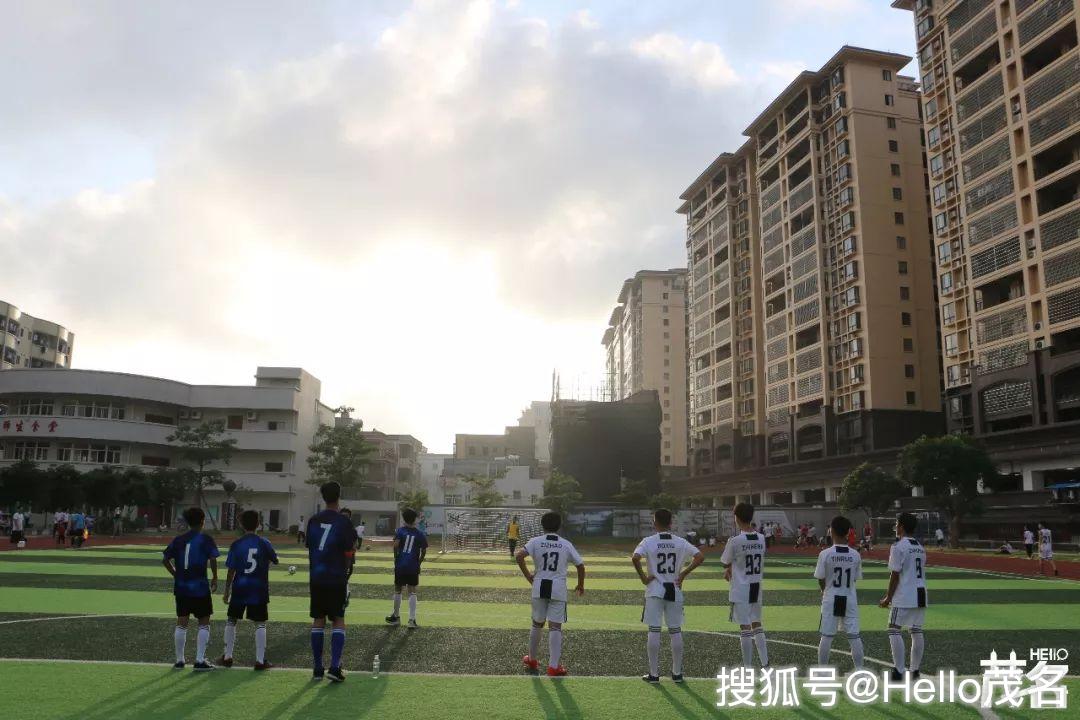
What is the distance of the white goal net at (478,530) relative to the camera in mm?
47688

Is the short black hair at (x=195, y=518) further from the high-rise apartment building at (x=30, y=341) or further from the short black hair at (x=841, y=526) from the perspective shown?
the high-rise apartment building at (x=30, y=341)

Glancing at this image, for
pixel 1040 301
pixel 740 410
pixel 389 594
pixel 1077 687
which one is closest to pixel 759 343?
pixel 740 410

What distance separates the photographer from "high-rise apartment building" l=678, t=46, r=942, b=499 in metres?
77.2

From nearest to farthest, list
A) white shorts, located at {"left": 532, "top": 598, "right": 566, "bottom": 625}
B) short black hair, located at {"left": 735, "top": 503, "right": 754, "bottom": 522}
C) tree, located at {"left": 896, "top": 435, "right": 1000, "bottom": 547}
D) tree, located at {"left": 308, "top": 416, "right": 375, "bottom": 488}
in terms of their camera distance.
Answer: white shorts, located at {"left": 532, "top": 598, "right": 566, "bottom": 625}
short black hair, located at {"left": 735, "top": 503, "right": 754, "bottom": 522}
tree, located at {"left": 896, "top": 435, "right": 1000, "bottom": 547}
tree, located at {"left": 308, "top": 416, "right": 375, "bottom": 488}

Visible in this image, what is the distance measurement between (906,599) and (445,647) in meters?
6.95

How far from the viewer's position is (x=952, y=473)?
1907 inches

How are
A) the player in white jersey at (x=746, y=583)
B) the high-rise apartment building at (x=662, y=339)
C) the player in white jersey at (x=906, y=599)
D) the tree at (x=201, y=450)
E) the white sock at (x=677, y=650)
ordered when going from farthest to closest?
the high-rise apartment building at (x=662, y=339) < the tree at (x=201, y=450) < the player in white jersey at (x=746, y=583) < the player in white jersey at (x=906, y=599) < the white sock at (x=677, y=650)

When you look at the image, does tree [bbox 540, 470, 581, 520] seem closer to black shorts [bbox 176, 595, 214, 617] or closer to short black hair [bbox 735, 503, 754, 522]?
short black hair [bbox 735, 503, 754, 522]

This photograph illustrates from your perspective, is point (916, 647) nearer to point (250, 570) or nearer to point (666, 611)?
point (666, 611)

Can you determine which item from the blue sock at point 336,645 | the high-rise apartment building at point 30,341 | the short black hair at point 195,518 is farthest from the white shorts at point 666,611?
the high-rise apartment building at point 30,341

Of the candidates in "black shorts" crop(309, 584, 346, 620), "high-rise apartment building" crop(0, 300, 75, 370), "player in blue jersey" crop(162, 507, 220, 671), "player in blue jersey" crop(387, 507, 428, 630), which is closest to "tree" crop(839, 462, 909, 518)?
"player in blue jersey" crop(387, 507, 428, 630)

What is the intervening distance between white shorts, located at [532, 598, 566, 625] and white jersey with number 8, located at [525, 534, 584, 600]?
7 centimetres

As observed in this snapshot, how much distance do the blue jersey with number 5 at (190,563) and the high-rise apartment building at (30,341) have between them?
97.0 m

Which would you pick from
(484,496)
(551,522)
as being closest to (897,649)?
(551,522)
